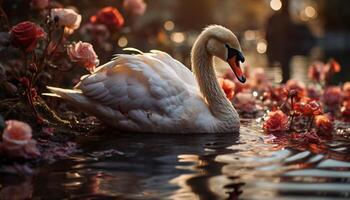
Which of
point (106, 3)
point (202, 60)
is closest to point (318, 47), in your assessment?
point (106, 3)

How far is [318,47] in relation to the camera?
101 feet

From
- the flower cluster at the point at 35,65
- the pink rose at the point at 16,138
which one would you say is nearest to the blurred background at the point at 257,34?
the flower cluster at the point at 35,65

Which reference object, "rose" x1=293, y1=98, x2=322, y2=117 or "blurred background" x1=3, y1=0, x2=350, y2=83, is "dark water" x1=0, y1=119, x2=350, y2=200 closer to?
"rose" x1=293, y1=98, x2=322, y2=117

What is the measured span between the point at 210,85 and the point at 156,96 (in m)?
0.79

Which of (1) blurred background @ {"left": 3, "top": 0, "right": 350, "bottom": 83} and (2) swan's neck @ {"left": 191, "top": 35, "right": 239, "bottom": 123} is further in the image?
(1) blurred background @ {"left": 3, "top": 0, "right": 350, "bottom": 83}

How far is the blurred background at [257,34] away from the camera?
14164 mm

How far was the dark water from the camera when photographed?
493cm

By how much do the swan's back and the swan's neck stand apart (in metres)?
0.13

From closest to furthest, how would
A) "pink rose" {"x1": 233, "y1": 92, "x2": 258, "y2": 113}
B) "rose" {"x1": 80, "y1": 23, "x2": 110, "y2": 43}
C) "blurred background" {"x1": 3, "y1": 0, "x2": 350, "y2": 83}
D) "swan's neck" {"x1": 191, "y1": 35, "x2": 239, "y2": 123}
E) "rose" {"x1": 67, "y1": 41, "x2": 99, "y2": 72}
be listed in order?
"rose" {"x1": 67, "y1": 41, "x2": 99, "y2": 72} < "swan's neck" {"x1": 191, "y1": 35, "x2": 239, "y2": 123} < "pink rose" {"x1": 233, "y1": 92, "x2": 258, "y2": 113} < "rose" {"x1": 80, "y1": 23, "x2": 110, "y2": 43} < "blurred background" {"x1": 3, "y1": 0, "x2": 350, "y2": 83}

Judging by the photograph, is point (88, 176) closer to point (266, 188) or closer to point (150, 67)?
point (266, 188)

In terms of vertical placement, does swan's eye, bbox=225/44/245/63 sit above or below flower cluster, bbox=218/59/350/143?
above

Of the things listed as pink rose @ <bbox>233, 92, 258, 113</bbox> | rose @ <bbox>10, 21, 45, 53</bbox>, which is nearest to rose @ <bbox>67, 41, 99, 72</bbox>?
rose @ <bbox>10, 21, 45, 53</bbox>

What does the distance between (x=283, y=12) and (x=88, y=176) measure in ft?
93.5

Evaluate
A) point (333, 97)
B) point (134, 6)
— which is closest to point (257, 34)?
point (134, 6)
